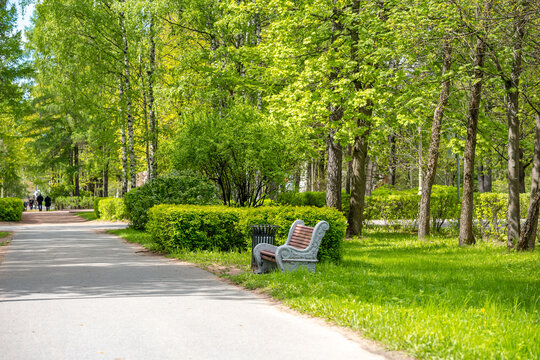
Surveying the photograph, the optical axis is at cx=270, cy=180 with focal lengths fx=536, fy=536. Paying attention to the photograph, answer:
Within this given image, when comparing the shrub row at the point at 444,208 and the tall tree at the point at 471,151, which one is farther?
the shrub row at the point at 444,208

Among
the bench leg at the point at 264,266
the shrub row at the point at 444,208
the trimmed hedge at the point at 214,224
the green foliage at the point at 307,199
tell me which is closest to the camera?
the bench leg at the point at 264,266

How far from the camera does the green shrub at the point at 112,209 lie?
1124 inches

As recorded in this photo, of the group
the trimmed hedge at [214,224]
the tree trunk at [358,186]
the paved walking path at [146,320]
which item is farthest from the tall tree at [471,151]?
the paved walking path at [146,320]

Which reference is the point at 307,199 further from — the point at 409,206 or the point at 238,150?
the point at 238,150

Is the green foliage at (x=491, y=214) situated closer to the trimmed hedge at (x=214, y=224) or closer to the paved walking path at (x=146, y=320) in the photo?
the trimmed hedge at (x=214, y=224)

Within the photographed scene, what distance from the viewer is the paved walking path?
516cm

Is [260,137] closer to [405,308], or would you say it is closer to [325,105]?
[325,105]

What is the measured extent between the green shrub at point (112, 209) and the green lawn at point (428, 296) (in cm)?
1629

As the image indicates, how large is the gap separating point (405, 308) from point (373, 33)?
1106cm

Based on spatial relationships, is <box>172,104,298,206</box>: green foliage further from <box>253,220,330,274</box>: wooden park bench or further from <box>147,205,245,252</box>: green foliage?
<box>253,220,330,274</box>: wooden park bench

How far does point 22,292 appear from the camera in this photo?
8.46 meters

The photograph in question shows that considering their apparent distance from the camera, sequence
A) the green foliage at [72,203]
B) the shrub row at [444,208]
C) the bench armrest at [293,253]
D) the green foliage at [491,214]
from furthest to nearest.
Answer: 1. the green foliage at [72,203]
2. the shrub row at [444,208]
3. the green foliage at [491,214]
4. the bench armrest at [293,253]

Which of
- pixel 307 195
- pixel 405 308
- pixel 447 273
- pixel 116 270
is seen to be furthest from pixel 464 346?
pixel 307 195

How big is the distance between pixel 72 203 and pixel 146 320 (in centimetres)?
4626
